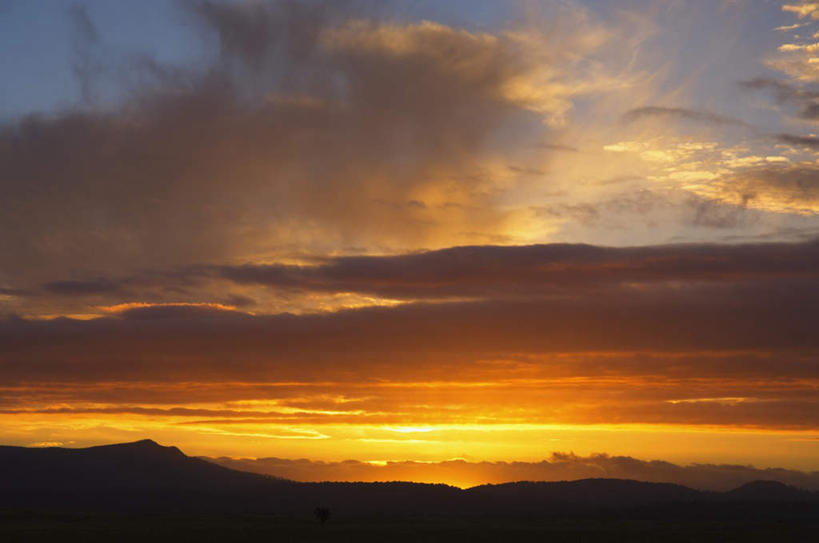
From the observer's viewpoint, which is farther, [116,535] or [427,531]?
[427,531]

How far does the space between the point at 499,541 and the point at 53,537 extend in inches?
2433

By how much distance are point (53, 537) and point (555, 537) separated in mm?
69820

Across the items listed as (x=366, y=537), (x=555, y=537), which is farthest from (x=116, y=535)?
(x=555, y=537)

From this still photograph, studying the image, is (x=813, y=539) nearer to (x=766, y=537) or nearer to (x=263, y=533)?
(x=766, y=537)

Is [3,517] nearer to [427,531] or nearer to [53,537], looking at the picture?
[53,537]

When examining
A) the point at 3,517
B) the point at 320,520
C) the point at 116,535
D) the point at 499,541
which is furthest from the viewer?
the point at 3,517

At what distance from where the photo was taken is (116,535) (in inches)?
4633

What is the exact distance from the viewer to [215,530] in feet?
407

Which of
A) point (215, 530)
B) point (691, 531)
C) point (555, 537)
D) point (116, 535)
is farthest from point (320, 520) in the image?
point (691, 531)

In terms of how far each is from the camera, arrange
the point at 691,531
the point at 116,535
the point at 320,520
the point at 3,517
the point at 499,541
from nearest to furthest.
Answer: the point at 499,541 → the point at 116,535 → the point at 691,531 → the point at 320,520 → the point at 3,517

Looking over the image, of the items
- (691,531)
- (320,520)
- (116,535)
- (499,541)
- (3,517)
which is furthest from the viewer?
(3,517)

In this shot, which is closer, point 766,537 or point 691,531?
point 766,537

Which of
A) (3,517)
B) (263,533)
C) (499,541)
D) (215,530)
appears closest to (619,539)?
(499,541)

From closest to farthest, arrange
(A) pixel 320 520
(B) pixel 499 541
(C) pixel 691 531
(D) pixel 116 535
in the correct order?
(B) pixel 499 541 → (D) pixel 116 535 → (C) pixel 691 531 → (A) pixel 320 520
